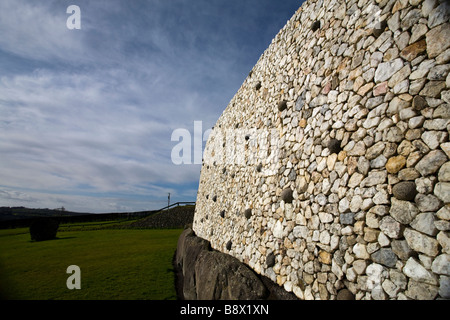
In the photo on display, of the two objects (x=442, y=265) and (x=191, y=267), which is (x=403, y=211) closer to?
(x=442, y=265)

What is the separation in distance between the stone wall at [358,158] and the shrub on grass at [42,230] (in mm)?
20933

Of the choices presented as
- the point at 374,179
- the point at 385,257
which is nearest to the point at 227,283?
the point at 385,257

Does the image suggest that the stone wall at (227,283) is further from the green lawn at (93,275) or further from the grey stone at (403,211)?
the grey stone at (403,211)

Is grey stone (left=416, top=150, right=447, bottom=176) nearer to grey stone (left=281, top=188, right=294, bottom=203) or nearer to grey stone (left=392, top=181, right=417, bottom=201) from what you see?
grey stone (left=392, top=181, right=417, bottom=201)

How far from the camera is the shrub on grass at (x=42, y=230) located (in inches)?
748

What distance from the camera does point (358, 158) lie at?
127 inches

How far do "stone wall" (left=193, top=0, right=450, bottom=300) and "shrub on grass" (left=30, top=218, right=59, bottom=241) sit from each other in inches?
824

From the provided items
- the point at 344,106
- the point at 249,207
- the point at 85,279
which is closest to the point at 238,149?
the point at 249,207

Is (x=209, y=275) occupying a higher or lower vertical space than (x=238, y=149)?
lower
